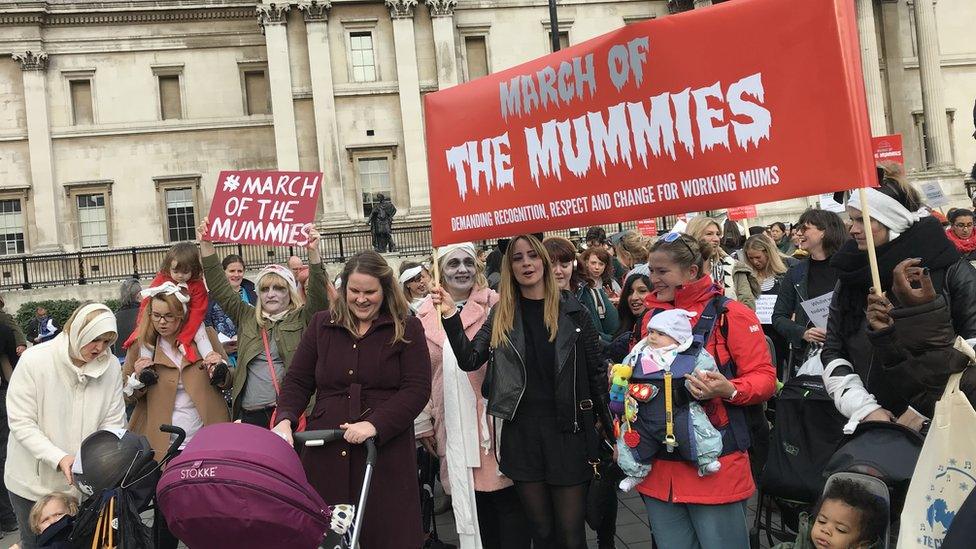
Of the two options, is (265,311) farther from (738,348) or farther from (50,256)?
(50,256)

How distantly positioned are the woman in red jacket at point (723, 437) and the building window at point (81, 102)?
1331 inches

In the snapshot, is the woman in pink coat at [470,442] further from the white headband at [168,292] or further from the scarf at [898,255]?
the scarf at [898,255]

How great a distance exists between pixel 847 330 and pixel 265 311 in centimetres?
369

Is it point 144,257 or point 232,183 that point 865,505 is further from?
point 144,257

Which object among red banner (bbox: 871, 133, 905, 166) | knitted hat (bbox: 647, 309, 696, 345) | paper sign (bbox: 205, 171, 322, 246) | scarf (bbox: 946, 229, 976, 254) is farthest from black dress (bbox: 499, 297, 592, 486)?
red banner (bbox: 871, 133, 905, 166)

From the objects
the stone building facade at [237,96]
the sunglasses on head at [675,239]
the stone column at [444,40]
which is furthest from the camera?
the stone column at [444,40]

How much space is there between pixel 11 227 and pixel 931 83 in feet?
121

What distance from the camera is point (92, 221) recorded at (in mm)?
32781

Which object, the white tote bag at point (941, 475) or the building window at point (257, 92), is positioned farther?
the building window at point (257, 92)

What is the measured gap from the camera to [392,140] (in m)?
31.8

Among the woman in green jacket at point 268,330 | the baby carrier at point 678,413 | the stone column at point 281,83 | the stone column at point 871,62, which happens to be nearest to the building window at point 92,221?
the stone column at point 281,83

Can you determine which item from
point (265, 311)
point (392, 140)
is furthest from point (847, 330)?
point (392, 140)

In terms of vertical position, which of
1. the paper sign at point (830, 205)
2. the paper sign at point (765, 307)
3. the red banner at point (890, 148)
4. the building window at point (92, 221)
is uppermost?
the building window at point (92, 221)

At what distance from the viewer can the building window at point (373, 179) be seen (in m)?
31.9
